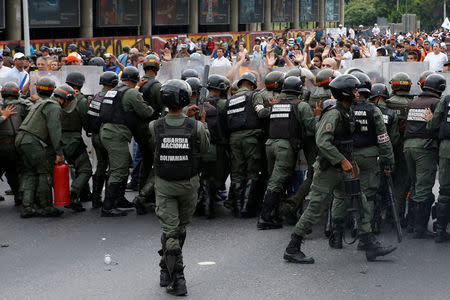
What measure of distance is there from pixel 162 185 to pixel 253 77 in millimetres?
3709

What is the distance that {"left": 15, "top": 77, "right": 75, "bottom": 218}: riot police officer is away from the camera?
10.6 meters

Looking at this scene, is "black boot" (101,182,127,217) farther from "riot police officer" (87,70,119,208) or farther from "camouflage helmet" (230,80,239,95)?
"camouflage helmet" (230,80,239,95)

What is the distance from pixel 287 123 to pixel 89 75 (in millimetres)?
4498

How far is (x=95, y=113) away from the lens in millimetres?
10977

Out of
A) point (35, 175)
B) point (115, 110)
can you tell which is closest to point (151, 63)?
point (115, 110)

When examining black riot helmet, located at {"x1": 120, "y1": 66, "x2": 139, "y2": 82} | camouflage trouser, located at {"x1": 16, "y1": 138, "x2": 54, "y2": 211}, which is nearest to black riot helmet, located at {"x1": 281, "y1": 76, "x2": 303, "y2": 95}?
black riot helmet, located at {"x1": 120, "y1": 66, "x2": 139, "y2": 82}

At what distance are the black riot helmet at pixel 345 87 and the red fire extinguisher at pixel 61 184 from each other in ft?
13.4

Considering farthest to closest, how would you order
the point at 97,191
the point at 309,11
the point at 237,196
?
the point at 309,11
the point at 97,191
the point at 237,196

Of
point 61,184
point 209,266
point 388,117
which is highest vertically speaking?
point 388,117

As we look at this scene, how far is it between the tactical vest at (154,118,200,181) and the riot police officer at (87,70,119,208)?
144 inches

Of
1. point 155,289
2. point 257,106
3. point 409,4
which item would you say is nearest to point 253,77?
point 257,106

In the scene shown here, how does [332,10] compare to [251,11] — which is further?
[332,10]

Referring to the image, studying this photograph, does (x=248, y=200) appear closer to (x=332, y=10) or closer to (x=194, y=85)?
(x=194, y=85)

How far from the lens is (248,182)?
1072 cm
